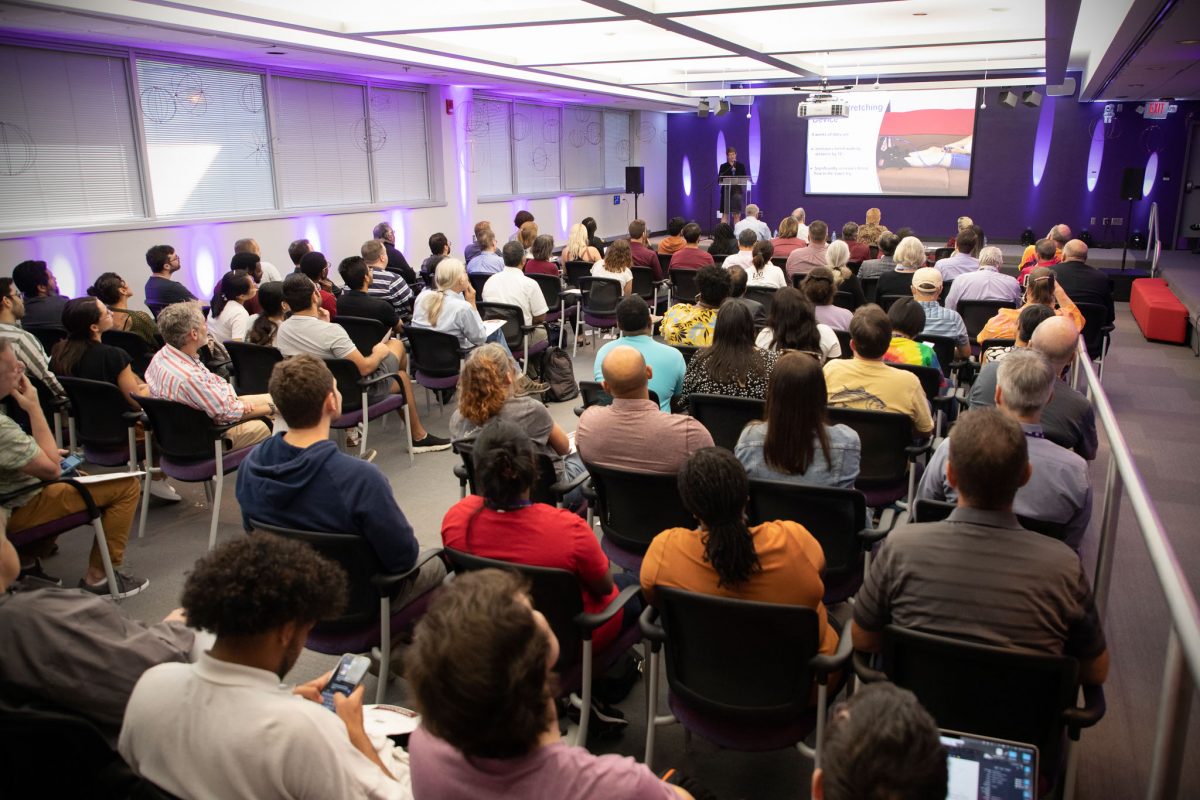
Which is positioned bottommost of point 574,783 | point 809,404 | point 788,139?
point 574,783

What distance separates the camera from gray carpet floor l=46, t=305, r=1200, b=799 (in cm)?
263

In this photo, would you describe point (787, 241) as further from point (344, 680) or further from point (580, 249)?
point (344, 680)

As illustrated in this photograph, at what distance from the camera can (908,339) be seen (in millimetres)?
4633

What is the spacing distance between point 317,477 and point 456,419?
3.57 ft

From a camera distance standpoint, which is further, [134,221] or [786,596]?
[134,221]

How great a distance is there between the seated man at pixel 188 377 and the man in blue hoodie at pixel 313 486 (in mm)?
1535

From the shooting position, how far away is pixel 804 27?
9.16m

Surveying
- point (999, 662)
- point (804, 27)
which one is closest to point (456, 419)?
point (999, 662)

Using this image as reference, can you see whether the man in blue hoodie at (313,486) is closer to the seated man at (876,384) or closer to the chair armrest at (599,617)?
the chair armrest at (599,617)

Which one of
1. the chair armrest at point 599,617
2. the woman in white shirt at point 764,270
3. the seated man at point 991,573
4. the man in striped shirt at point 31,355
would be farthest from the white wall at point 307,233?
the seated man at point 991,573

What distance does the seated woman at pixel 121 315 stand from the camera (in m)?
5.36

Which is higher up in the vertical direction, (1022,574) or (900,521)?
(1022,574)

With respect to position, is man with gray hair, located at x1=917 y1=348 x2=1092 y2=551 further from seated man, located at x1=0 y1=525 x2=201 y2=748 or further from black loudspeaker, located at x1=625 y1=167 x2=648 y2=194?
black loudspeaker, located at x1=625 y1=167 x2=648 y2=194

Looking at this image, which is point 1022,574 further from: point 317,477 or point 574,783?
point 317,477
